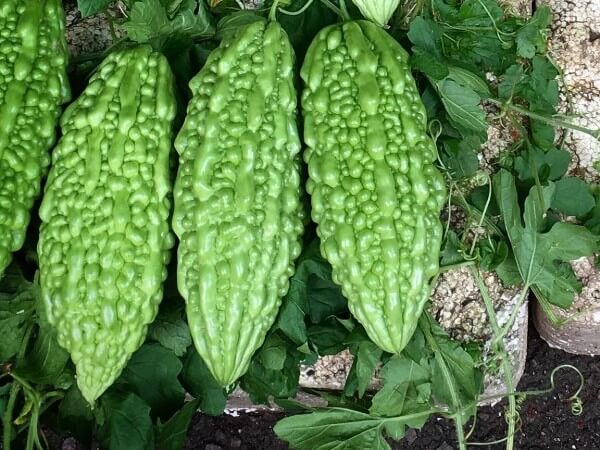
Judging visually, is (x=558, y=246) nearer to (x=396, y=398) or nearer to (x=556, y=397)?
(x=396, y=398)

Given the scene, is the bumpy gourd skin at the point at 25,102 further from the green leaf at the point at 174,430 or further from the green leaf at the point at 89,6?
the green leaf at the point at 174,430

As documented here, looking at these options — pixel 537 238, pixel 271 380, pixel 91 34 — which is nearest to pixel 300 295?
pixel 271 380

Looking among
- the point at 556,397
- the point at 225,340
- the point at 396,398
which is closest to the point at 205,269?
the point at 225,340

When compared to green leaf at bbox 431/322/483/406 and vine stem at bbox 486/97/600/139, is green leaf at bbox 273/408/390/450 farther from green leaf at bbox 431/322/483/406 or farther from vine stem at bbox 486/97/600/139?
vine stem at bbox 486/97/600/139

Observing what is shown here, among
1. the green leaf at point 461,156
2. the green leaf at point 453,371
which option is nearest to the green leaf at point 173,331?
the green leaf at point 453,371

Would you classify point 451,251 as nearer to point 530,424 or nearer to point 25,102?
point 530,424

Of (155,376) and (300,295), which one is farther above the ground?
(300,295)
